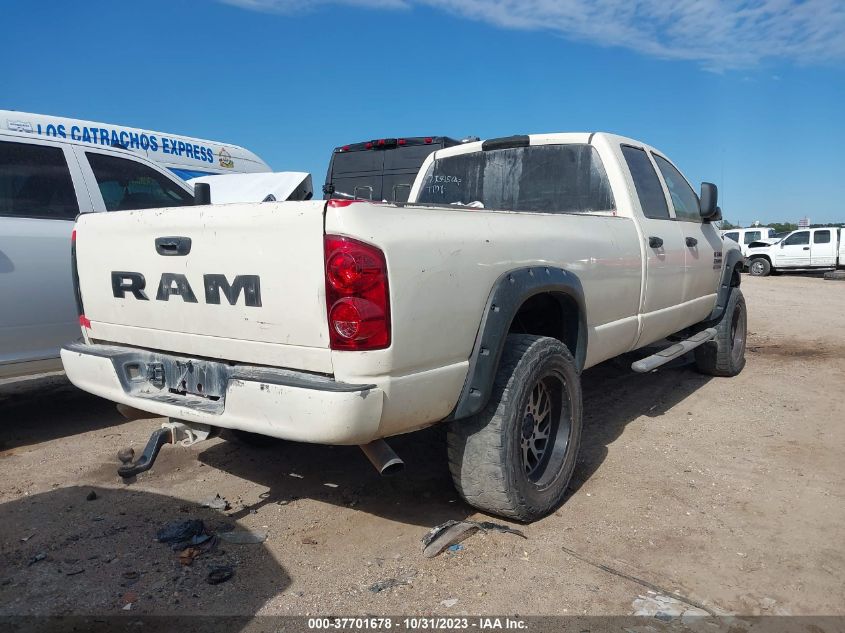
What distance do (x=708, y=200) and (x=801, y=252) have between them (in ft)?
71.3

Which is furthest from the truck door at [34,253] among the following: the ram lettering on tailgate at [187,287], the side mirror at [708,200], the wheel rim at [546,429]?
the side mirror at [708,200]

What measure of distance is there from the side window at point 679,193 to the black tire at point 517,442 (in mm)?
2474

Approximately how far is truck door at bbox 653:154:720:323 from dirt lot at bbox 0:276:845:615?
3.09ft

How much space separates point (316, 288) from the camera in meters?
2.37

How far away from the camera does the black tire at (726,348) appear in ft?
19.8

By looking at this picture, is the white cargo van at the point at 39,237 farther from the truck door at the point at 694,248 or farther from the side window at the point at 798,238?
the side window at the point at 798,238

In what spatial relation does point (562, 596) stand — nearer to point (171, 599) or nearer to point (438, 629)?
point (438, 629)

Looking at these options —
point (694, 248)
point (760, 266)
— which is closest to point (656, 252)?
point (694, 248)

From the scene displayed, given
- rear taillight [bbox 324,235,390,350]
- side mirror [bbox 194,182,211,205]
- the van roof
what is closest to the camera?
rear taillight [bbox 324,235,390,350]

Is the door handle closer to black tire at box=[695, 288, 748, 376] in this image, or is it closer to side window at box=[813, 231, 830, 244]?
black tire at box=[695, 288, 748, 376]

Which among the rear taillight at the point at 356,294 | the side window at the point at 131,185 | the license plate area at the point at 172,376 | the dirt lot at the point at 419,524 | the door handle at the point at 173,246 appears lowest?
the dirt lot at the point at 419,524

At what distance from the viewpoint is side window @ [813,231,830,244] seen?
2306 cm

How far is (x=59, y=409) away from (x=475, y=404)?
414 centimetres

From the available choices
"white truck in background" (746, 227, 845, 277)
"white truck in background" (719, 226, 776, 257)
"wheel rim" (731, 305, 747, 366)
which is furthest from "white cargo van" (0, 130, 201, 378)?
"white truck in background" (719, 226, 776, 257)
